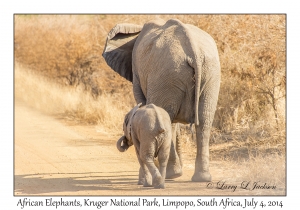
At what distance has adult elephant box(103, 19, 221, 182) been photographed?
870cm

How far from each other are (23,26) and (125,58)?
34.4ft

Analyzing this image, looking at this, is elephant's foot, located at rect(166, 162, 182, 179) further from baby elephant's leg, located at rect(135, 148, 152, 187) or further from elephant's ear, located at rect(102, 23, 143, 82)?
elephant's ear, located at rect(102, 23, 143, 82)

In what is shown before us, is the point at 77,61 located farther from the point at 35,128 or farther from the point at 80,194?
the point at 80,194

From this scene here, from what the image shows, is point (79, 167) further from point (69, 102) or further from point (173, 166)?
point (69, 102)

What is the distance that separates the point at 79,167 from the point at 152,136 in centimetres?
275

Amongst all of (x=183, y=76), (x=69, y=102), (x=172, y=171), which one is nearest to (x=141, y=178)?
(x=172, y=171)

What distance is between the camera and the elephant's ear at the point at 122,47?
10.5 metres

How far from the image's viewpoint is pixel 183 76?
8.71m

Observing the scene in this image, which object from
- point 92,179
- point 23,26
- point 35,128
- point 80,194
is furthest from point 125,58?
point 23,26

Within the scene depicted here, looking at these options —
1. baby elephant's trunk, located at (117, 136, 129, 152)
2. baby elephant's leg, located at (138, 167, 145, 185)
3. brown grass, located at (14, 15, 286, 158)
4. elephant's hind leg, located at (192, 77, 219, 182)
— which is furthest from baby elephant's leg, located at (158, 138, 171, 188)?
brown grass, located at (14, 15, 286, 158)

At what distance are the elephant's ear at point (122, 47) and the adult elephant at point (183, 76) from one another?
3.29 feet

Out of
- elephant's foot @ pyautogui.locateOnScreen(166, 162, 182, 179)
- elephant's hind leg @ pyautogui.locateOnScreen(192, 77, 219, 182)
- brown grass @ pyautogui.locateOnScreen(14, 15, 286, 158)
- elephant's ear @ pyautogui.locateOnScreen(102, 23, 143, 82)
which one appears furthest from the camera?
brown grass @ pyautogui.locateOnScreen(14, 15, 286, 158)

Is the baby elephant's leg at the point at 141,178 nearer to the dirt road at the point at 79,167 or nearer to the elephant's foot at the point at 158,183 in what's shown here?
the dirt road at the point at 79,167

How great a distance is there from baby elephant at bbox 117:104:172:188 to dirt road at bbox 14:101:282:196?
0.28 metres
